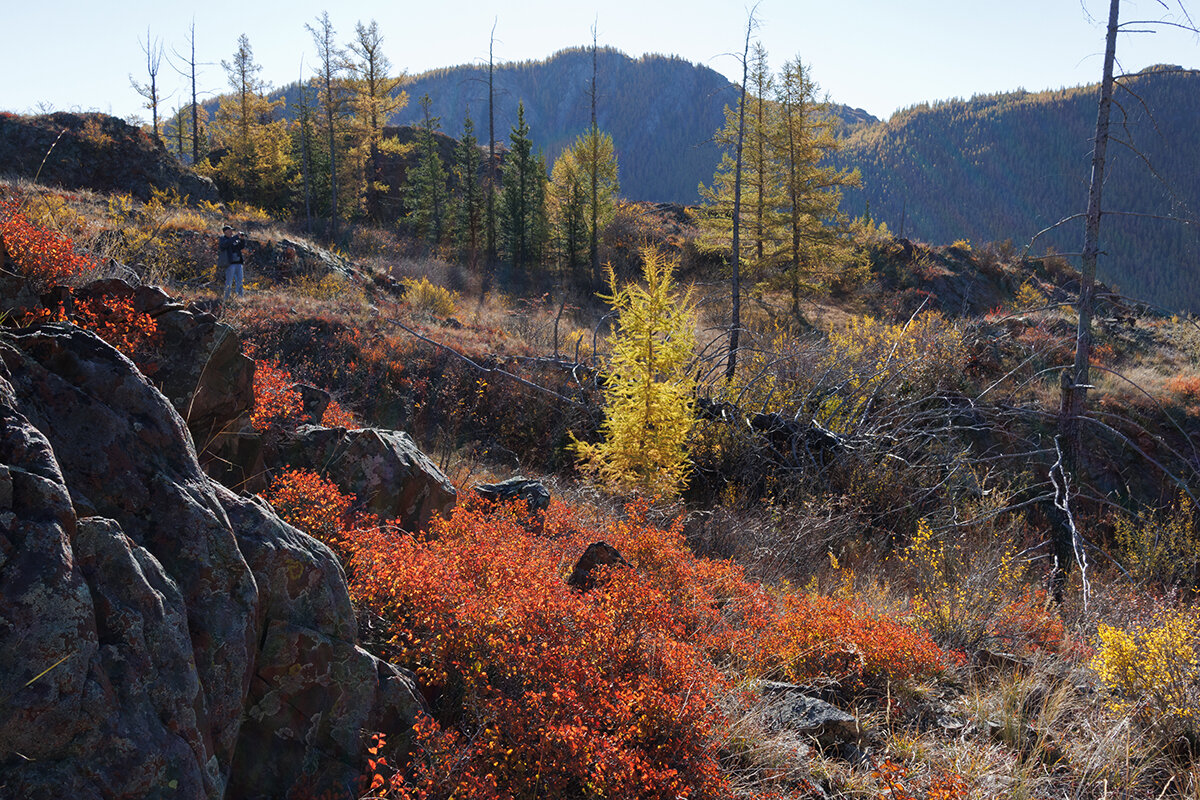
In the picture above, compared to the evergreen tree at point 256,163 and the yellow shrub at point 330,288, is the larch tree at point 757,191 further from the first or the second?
the evergreen tree at point 256,163

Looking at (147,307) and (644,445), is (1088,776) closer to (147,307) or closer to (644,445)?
(644,445)

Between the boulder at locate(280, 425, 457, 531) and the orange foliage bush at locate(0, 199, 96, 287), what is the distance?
1887 millimetres

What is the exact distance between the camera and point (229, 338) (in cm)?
455

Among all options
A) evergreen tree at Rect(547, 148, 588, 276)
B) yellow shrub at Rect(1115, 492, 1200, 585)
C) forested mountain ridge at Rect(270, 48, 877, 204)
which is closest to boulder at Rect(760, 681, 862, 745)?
yellow shrub at Rect(1115, 492, 1200, 585)

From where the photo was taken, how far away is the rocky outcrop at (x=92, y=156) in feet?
68.8

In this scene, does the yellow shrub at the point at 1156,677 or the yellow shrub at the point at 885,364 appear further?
the yellow shrub at the point at 885,364

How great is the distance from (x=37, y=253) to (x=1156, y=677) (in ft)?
25.4

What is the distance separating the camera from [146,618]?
7.00 feet

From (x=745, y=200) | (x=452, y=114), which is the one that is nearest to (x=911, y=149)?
(x=452, y=114)

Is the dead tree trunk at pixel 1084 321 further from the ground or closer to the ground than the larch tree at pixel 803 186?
closer to the ground

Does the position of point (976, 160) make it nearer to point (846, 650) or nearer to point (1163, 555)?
point (1163, 555)

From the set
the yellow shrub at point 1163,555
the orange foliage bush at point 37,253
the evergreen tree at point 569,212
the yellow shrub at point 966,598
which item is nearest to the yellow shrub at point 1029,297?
the yellow shrub at point 1163,555

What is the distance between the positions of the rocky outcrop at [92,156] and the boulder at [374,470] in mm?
21359

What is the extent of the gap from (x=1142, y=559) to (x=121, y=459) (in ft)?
40.9
